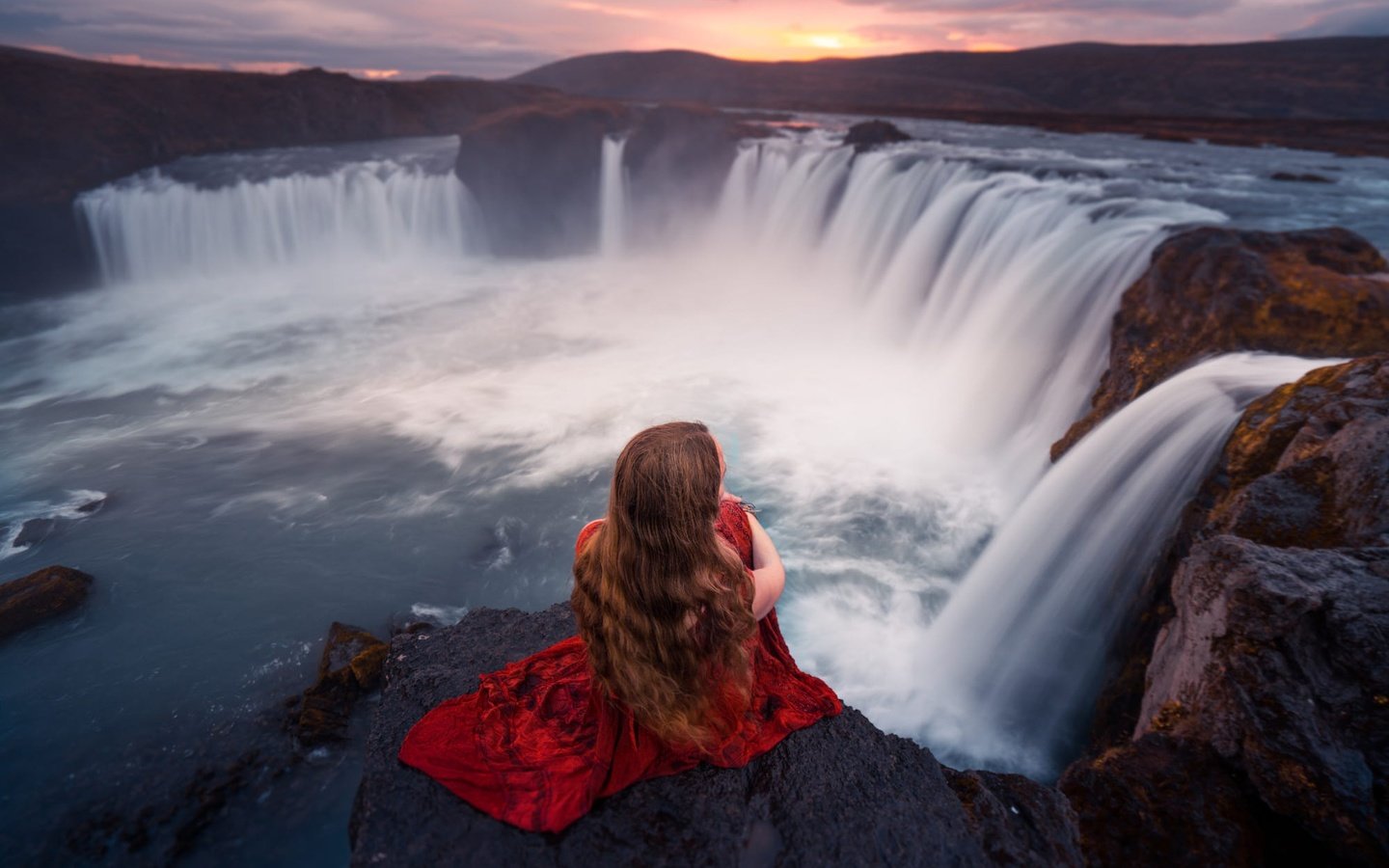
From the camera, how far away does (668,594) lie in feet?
7.41

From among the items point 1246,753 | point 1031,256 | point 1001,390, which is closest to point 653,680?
point 1246,753

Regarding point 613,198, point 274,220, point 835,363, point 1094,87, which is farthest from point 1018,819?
point 1094,87

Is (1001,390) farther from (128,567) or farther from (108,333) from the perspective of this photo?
(108,333)

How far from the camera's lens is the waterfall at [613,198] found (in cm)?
2495

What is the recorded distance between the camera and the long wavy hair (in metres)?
2.15

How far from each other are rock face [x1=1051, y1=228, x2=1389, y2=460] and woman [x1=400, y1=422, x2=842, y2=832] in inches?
231

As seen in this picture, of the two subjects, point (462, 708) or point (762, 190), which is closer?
point (462, 708)

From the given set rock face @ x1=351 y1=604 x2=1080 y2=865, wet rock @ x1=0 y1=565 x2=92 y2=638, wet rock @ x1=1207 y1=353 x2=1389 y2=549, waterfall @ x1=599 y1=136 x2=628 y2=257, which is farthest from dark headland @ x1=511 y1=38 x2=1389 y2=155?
wet rock @ x1=0 y1=565 x2=92 y2=638

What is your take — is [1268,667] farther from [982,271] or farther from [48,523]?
[48,523]

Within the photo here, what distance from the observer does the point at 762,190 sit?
21.4m

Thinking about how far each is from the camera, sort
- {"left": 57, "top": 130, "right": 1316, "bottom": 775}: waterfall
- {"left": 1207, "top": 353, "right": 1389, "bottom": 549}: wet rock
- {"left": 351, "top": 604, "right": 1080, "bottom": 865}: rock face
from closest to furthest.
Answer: {"left": 351, "top": 604, "right": 1080, "bottom": 865}: rock face, {"left": 1207, "top": 353, "right": 1389, "bottom": 549}: wet rock, {"left": 57, "top": 130, "right": 1316, "bottom": 775}: waterfall

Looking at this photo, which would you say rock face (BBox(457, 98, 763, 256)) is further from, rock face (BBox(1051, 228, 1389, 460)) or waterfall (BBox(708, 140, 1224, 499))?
rock face (BBox(1051, 228, 1389, 460))

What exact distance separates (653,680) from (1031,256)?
1055 cm

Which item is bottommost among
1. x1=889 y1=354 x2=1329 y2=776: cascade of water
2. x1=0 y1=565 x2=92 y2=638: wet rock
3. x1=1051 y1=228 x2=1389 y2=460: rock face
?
x1=0 y1=565 x2=92 y2=638: wet rock
